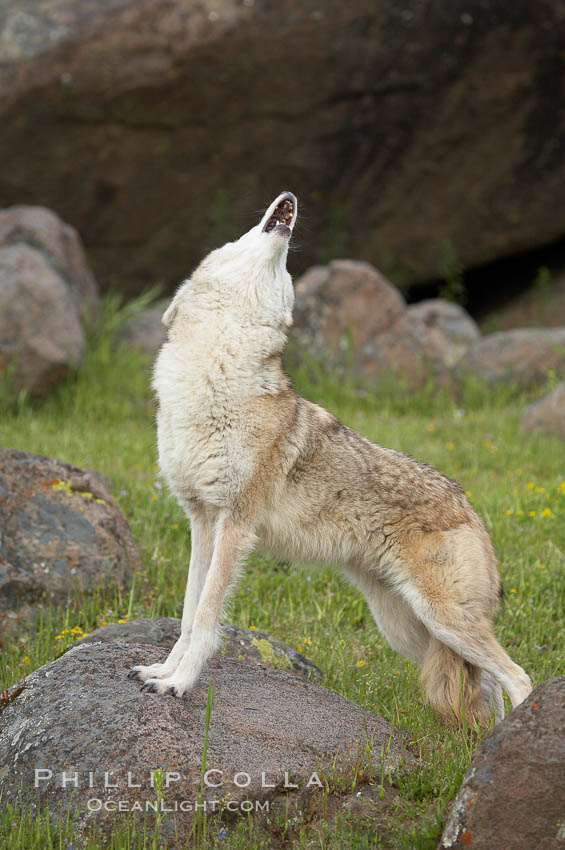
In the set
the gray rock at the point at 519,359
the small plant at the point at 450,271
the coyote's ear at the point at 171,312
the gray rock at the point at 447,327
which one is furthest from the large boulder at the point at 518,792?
the small plant at the point at 450,271

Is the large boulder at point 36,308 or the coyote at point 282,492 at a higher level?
the coyote at point 282,492

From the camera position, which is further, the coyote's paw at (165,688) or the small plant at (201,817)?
the coyote's paw at (165,688)

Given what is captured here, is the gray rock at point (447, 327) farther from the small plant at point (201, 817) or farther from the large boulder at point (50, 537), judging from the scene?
the small plant at point (201, 817)

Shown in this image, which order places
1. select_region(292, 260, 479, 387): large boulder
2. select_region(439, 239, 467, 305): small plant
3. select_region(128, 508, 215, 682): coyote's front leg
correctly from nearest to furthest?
select_region(128, 508, 215, 682): coyote's front leg, select_region(292, 260, 479, 387): large boulder, select_region(439, 239, 467, 305): small plant

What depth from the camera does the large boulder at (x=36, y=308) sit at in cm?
926

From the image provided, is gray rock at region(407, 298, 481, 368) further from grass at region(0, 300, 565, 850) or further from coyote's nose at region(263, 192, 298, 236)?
coyote's nose at region(263, 192, 298, 236)

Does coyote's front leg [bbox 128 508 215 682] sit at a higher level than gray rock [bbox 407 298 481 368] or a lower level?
higher

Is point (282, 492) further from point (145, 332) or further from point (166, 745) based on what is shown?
point (145, 332)

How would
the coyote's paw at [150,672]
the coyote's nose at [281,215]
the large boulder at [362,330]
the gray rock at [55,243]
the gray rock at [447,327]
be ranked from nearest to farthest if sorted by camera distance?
the coyote's paw at [150,672] → the coyote's nose at [281,215] → the gray rock at [55,243] → the large boulder at [362,330] → the gray rock at [447,327]

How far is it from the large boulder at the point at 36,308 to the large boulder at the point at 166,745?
5.31 m

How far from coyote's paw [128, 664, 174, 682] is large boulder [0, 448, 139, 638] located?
150cm

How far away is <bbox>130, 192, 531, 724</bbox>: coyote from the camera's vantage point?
454cm

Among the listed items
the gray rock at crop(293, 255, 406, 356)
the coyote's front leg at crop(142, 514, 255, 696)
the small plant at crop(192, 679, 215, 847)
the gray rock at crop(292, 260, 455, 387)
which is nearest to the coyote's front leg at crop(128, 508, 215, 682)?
the coyote's front leg at crop(142, 514, 255, 696)

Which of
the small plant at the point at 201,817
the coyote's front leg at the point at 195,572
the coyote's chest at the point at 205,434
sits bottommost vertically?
the small plant at the point at 201,817
